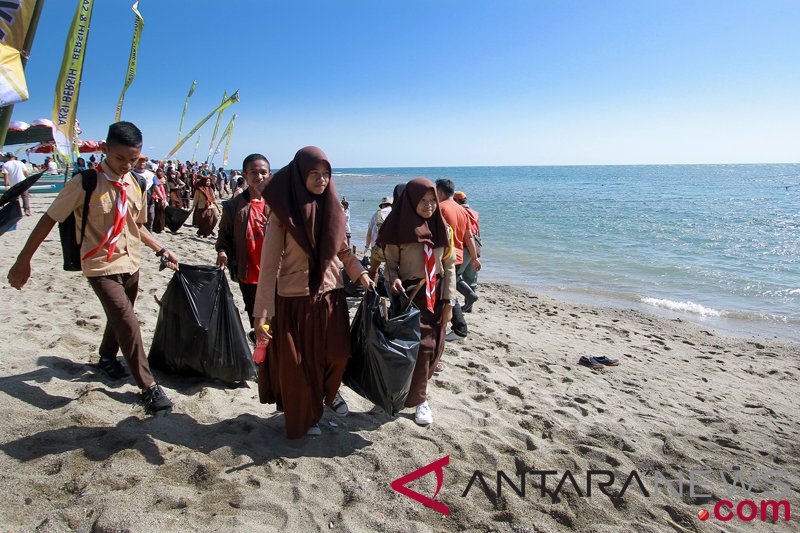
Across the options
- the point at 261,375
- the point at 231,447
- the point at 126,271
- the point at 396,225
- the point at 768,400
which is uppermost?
the point at 396,225

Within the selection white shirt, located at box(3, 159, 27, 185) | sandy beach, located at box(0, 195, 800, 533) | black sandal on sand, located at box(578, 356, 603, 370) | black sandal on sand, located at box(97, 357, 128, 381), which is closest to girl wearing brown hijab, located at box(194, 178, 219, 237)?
white shirt, located at box(3, 159, 27, 185)

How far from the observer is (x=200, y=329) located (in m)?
3.21

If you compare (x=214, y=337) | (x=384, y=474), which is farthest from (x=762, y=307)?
(x=214, y=337)

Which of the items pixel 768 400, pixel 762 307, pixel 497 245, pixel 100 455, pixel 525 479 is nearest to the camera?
pixel 100 455

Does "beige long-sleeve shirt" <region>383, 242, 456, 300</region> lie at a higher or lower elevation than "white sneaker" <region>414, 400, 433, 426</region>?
higher

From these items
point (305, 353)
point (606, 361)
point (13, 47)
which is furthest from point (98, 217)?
point (606, 361)

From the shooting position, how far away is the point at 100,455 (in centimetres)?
246

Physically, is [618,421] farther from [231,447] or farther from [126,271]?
[126,271]

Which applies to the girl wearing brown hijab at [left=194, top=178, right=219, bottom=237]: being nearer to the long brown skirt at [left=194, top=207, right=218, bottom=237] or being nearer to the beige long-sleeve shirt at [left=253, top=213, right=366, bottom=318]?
the long brown skirt at [left=194, top=207, right=218, bottom=237]

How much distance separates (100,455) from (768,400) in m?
5.41

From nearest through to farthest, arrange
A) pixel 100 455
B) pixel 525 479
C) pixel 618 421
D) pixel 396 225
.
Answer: pixel 100 455
pixel 525 479
pixel 396 225
pixel 618 421

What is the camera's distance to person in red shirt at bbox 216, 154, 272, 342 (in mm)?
3566

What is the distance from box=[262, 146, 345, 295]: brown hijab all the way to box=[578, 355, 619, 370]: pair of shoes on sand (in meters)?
3.40

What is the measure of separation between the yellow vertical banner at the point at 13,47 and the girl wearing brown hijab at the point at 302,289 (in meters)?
1.19
